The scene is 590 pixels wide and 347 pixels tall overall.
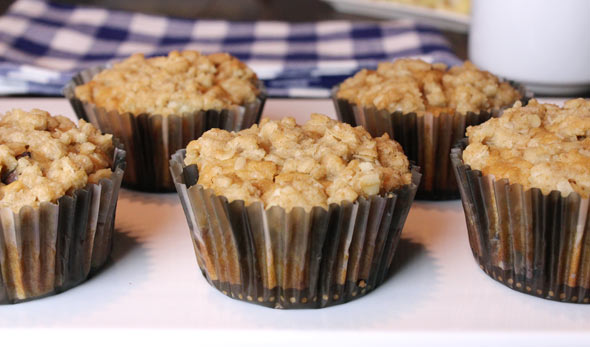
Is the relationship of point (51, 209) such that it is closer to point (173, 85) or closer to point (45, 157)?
point (45, 157)

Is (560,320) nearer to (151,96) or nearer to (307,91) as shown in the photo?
(151,96)

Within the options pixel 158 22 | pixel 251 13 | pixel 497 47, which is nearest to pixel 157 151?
pixel 497 47

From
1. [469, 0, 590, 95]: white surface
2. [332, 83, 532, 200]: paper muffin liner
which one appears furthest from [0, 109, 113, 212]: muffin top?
[469, 0, 590, 95]: white surface

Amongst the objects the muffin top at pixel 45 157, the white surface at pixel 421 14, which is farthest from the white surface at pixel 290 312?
the white surface at pixel 421 14

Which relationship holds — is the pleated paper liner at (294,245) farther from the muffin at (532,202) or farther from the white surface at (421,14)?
the white surface at (421,14)

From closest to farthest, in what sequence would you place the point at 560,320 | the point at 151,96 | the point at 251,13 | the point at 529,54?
1. the point at 560,320
2. the point at 151,96
3. the point at 529,54
4. the point at 251,13

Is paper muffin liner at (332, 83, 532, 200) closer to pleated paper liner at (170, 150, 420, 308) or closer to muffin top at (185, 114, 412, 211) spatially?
muffin top at (185, 114, 412, 211)
